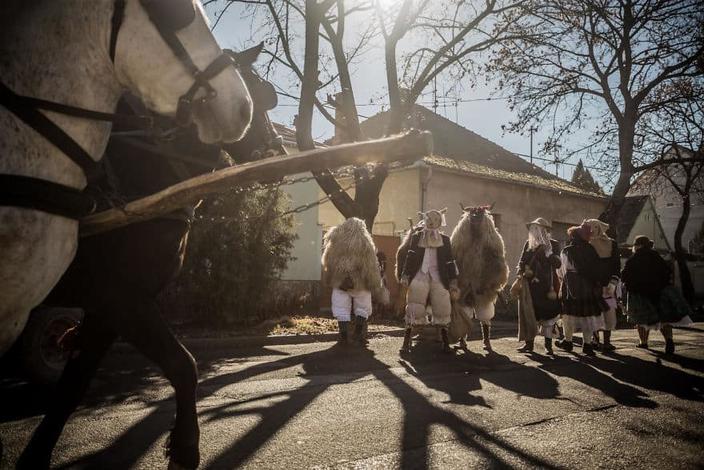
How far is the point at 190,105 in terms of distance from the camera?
2.01 m

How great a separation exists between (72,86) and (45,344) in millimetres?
4298

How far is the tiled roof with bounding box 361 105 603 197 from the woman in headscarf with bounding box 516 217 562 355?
11.4 meters

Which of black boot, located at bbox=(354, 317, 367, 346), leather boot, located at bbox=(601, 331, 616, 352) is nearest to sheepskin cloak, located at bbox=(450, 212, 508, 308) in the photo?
Result: black boot, located at bbox=(354, 317, 367, 346)

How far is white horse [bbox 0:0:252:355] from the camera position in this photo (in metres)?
→ 1.67

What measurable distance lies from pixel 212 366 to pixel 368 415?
3.09 metres

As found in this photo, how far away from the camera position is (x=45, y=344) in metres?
5.19

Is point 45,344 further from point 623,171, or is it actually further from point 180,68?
point 623,171

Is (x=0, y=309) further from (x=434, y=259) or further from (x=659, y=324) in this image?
(x=659, y=324)

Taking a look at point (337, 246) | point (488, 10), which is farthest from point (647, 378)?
point (488, 10)

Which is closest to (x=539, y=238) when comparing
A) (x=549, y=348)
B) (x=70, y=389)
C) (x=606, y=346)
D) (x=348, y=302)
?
(x=549, y=348)

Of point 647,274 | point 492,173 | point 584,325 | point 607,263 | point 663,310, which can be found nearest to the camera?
point 584,325

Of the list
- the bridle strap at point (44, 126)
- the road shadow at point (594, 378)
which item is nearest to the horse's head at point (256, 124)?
the bridle strap at point (44, 126)

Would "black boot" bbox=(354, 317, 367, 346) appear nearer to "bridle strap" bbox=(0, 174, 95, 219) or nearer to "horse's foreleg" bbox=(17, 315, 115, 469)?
"horse's foreleg" bbox=(17, 315, 115, 469)

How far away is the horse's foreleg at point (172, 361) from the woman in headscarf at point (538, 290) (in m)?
7.01
